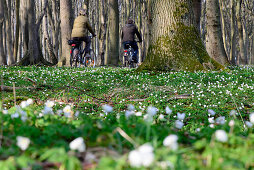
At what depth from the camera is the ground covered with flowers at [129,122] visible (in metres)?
1.33

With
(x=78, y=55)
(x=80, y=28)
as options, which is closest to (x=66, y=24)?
(x=80, y=28)

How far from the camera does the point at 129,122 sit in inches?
79.9

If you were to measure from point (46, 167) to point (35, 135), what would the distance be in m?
0.47

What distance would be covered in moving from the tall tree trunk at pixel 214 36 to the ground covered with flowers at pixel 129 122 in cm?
406

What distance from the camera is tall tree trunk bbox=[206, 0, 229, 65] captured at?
11648 millimetres

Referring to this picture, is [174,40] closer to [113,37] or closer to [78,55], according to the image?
[78,55]

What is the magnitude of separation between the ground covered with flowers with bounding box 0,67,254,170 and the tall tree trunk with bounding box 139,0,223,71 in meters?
0.75

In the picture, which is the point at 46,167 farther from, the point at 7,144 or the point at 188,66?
the point at 188,66

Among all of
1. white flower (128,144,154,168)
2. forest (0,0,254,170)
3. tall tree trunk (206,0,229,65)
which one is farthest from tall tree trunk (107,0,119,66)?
white flower (128,144,154,168)

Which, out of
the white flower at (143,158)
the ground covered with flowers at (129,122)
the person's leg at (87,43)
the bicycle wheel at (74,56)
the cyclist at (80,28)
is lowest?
the ground covered with flowers at (129,122)

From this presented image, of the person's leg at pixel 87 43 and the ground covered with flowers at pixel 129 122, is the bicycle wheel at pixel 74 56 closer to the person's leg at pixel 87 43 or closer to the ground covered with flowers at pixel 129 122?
the person's leg at pixel 87 43

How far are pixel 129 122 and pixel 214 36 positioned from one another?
35.5 ft

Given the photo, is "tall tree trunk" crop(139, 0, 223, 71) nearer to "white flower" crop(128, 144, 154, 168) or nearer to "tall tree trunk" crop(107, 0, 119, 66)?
"white flower" crop(128, 144, 154, 168)

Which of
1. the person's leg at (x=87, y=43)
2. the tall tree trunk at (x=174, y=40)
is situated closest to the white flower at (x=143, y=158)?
the tall tree trunk at (x=174, y=40)
